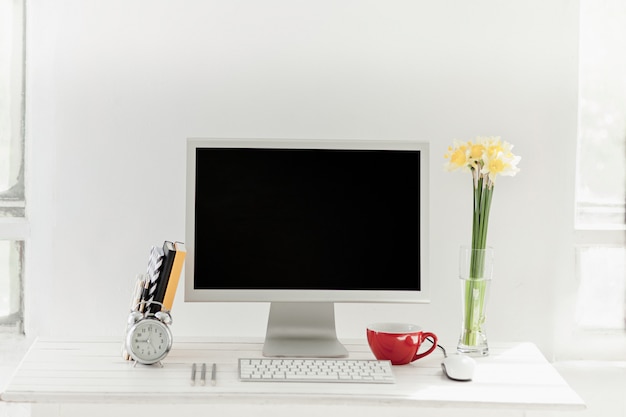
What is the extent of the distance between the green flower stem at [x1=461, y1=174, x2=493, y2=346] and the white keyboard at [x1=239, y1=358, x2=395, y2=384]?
28 cm

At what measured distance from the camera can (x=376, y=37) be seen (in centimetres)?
198

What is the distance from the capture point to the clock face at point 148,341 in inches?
60.5

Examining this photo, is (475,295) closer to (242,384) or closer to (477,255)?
(477,255)

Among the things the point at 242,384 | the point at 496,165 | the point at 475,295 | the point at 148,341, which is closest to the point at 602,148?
the point at 496,165

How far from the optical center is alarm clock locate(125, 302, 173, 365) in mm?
1537

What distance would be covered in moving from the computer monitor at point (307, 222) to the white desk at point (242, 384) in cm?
16

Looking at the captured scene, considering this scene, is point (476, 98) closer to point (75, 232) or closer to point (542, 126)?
point (542, 126)

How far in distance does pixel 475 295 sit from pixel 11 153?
135 cm

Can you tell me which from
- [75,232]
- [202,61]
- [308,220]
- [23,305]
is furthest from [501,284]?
[23,305]

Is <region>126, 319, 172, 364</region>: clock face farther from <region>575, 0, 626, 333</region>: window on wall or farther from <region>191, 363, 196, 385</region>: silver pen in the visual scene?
<region>575, 0, 626, 333</region>: window on wall

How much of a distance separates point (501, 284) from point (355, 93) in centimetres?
69

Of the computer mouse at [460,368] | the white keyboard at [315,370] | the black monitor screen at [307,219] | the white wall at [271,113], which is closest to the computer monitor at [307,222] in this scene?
the black monitor screen at [307,219]

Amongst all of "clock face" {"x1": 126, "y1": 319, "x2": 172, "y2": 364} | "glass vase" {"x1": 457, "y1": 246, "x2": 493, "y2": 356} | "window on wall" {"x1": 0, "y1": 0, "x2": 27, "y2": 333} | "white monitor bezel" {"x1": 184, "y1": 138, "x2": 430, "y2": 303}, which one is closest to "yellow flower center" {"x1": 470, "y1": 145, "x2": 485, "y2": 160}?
"white monitor bezel" {"x1": 184, "y1": 138, "x2": 430, "y2": 303}

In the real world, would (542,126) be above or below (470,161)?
above
